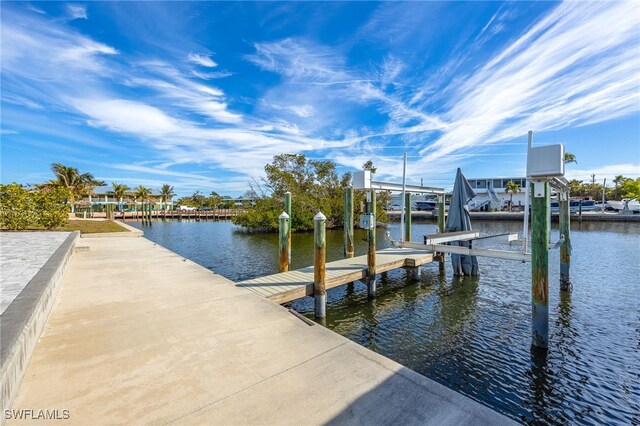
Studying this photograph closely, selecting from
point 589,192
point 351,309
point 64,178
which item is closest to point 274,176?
point 351,309

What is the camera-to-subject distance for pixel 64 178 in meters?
42.2

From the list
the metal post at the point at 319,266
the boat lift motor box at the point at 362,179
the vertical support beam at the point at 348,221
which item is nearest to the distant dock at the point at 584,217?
the vertical support beam at the point at 348,221

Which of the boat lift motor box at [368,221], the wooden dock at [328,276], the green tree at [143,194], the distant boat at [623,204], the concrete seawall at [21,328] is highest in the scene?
the green tree at [143,194]

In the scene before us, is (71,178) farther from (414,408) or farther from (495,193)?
(495,193)

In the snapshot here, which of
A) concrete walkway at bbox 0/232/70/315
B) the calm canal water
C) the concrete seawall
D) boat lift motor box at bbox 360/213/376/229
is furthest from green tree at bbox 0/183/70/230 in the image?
boat lift motor box at bbox 360/213/376/229

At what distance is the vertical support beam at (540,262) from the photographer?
216 inches

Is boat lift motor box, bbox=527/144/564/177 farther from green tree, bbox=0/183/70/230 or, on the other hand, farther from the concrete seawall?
green tree, bbox=0/183/70/230

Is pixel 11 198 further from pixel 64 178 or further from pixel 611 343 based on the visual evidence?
pixel 64 178

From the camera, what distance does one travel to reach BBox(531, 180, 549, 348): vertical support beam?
5477 mm

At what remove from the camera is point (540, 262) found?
549 cm

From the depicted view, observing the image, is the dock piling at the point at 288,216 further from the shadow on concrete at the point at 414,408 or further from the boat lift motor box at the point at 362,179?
the shadow on concrete at the point at 414,408

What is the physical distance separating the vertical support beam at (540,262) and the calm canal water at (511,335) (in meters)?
0.43

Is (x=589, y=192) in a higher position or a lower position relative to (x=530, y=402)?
higher

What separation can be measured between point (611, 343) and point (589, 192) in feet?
258
